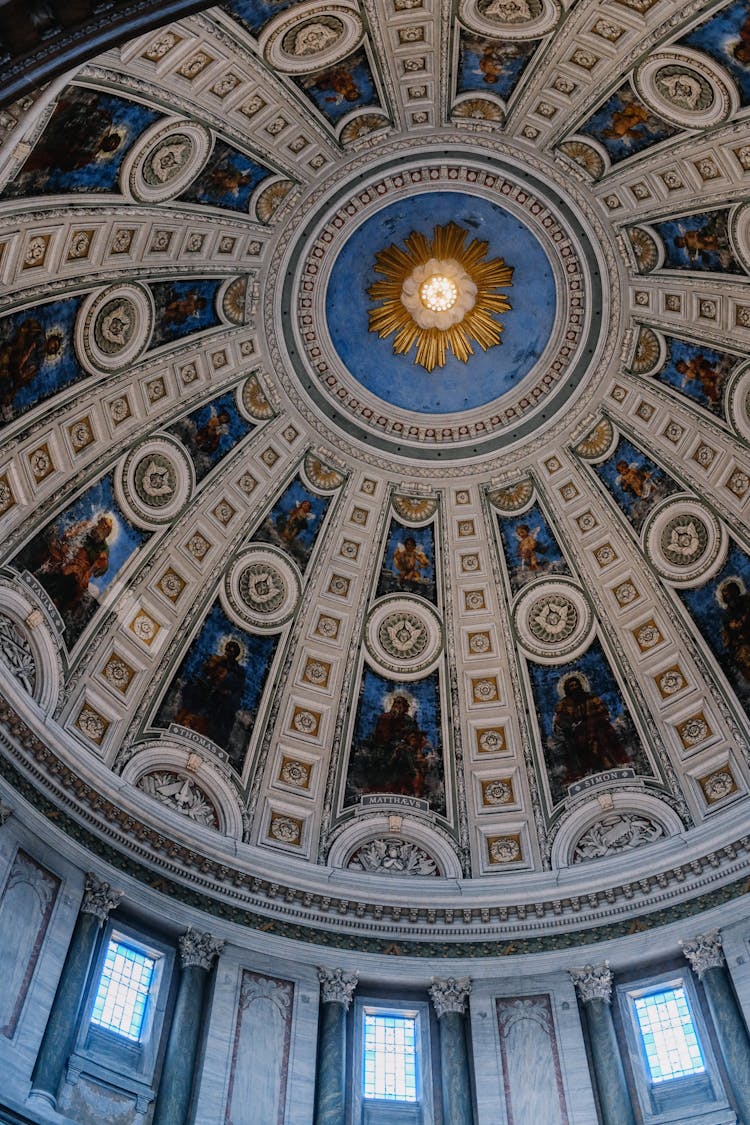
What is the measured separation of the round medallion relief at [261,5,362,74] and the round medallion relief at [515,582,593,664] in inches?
533

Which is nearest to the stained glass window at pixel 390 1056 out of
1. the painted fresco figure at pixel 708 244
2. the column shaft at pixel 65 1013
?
the column shaft at pixel 65 1013

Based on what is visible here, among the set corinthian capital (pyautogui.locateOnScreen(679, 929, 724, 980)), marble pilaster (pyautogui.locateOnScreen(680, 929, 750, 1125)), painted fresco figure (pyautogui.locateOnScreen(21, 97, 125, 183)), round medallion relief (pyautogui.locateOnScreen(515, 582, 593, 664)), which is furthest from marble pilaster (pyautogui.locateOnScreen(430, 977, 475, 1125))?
painted fresco figure (pyautogui.locateOnScreen(21, 97, 125, 183))

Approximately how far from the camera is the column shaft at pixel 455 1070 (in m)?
22.0

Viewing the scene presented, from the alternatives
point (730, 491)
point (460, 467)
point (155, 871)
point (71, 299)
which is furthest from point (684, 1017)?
point (71, 299)

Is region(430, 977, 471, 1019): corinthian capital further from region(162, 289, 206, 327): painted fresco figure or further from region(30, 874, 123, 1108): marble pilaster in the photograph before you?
region(162, 289, 206, 327): painted fresco figure

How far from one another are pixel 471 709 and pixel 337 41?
15.4 meters

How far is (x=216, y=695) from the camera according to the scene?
2820 centimetres

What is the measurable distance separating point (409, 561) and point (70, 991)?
566 inches

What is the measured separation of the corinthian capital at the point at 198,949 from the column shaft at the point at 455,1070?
4589 mm

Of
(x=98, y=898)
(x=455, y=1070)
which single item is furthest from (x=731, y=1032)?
(x=98, y=898)

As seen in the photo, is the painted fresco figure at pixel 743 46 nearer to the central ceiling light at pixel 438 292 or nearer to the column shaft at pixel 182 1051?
the central ceiling light at pixel 438 292

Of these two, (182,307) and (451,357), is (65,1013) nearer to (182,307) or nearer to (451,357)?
(182,307)

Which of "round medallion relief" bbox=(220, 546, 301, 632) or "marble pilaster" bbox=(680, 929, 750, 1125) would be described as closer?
"marble pilaster" bbox=(680, 929, 750, 1125)

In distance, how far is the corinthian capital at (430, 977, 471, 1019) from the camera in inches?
925
